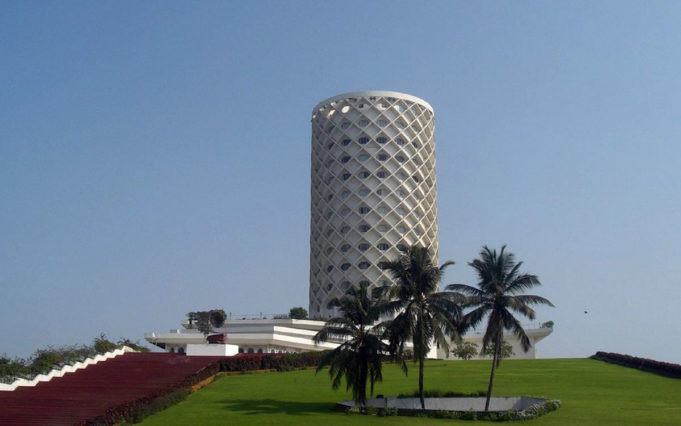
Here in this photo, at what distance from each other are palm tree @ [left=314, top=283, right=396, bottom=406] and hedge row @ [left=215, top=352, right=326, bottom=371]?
9609 mm

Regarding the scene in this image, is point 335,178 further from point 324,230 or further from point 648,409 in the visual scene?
point 648,409

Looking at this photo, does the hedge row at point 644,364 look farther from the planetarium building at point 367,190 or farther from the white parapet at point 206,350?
the planetarium building at point 367,190

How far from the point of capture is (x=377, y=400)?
29703 mm

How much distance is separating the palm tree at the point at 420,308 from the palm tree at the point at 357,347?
708 mm

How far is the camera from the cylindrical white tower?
75.7 metres

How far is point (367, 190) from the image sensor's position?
251 feet

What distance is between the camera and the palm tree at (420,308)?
2898cm

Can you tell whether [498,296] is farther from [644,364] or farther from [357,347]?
[644,364]

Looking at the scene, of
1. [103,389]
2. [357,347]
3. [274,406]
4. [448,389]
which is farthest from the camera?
[448,389]

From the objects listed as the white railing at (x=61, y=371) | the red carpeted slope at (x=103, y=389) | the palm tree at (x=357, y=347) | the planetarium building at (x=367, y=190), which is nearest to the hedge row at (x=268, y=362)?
the red carpeted slope at (x=103, y=389)

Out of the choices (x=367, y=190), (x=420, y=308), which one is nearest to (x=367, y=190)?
(x=367, y=190)

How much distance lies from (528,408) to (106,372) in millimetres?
18665

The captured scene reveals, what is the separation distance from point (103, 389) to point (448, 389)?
14.2 meters

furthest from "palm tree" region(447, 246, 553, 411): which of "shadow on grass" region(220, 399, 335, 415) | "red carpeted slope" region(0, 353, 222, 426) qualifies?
"red carpeted slope" region(0, 353, 222, 426)
